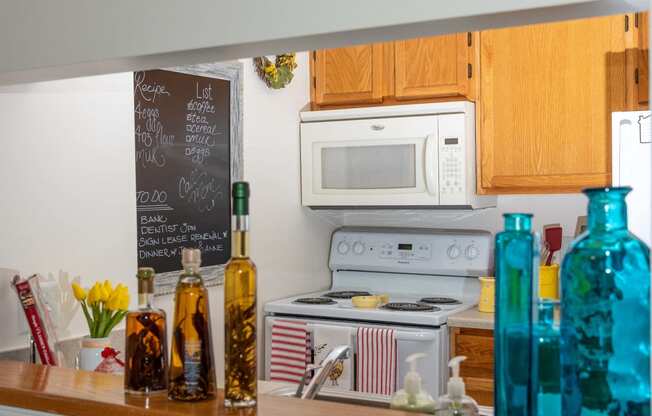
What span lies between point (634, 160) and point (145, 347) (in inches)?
76.0

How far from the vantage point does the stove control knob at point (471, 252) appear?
3766 mm

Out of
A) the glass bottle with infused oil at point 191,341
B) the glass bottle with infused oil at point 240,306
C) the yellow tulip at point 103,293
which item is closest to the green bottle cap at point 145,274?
the glass bottle with infused oil at point 191,341

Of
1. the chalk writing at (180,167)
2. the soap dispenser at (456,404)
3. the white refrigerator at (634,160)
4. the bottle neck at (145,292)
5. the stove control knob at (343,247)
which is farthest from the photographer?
the stove control knob at (343,247)

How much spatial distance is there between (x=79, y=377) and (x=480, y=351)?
196cm

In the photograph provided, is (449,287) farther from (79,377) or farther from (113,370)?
(79,377)

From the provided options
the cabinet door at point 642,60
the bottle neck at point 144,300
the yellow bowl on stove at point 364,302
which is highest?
the cabinet door at point 642,60

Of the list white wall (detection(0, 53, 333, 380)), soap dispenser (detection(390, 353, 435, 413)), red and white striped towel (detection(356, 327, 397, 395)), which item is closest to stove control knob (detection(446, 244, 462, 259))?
red and white striped towel (detection(356, 327, 397, 395))

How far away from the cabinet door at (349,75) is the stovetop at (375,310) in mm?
926

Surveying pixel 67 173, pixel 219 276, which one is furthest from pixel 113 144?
pixel 219 276

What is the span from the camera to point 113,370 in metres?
1.97

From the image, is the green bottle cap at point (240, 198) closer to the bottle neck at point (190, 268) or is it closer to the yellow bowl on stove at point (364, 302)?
the bottle neck at point (190, 268)

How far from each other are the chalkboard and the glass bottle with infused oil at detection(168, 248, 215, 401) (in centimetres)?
157

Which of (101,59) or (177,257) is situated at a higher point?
(101,59)

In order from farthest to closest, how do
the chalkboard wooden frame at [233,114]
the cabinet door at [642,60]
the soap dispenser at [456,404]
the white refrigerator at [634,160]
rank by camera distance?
the chalkboard wooden frame at [233,114], the cabinet door at [642,60], the white refrigerator at [634,160], the soap dispenser at [456,404]
